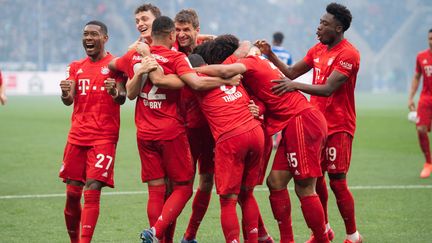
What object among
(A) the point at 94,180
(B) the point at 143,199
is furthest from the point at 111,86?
(B) the point at 143,199

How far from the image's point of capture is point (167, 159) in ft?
26.4

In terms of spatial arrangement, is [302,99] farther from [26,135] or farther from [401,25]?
[401,25]

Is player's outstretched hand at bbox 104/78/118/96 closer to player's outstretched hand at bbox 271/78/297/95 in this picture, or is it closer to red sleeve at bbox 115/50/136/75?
red sleeve at bbox 115/50/136/75

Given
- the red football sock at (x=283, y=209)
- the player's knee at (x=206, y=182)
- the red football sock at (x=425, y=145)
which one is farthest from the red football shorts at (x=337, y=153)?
the red football sock at (x=425, y=145)

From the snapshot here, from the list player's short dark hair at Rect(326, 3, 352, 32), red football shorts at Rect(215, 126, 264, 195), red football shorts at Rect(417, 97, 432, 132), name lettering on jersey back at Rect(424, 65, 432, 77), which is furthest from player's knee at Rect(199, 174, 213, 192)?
name lettering on jersey back at Rect(424, 65, 432, 77)

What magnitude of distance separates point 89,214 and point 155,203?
634 millimetres

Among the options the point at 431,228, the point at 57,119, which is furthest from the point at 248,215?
the point at 57,119

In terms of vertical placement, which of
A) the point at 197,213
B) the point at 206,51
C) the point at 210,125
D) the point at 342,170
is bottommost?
the point at 197,213

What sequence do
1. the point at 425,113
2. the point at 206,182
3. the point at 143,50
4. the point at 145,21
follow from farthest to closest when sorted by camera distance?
the point at 425,113, the point at 145,21, the point at 206,182, the point at 143,50

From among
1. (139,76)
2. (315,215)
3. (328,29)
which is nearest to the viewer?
(139,76)

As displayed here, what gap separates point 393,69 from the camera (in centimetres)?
7650

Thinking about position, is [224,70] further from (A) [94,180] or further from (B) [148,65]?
(A) [94,180]

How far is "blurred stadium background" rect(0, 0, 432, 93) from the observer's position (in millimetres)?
64188

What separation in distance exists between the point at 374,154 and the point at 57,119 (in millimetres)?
14957
